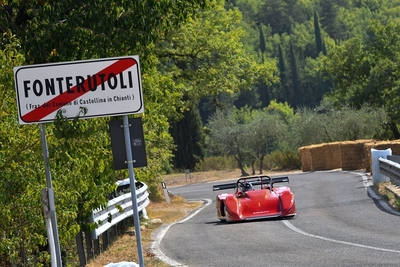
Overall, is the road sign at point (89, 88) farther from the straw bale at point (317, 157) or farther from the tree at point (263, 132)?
the tree at point (263, 132)

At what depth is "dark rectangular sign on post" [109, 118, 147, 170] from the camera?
864 cm

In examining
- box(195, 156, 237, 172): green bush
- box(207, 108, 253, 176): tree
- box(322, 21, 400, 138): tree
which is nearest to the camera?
box(207, 108, 253, 176): tree

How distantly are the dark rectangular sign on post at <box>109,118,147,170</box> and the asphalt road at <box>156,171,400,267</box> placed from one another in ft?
12.2

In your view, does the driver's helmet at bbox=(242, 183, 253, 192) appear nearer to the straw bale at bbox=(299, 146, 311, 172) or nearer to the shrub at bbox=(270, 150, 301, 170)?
the straw bale at bbox=(299, 146, 311, 172)

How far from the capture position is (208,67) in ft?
113

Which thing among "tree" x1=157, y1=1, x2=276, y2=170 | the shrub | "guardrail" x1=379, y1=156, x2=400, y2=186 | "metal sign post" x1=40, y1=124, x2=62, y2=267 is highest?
"tree" x1=157, y1=1, x2=276, y2=170

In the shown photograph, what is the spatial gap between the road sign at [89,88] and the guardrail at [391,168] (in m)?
13.3

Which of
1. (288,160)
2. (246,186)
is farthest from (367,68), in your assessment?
(246,186)

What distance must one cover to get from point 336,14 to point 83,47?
191238 millimetres

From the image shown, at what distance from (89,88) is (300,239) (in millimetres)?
7082

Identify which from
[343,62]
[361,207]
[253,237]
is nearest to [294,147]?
[343,62]

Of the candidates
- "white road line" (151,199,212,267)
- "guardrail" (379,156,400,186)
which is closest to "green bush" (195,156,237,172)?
"guardrail" (379,156,400,186)

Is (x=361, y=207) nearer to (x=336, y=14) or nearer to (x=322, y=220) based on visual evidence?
(x=322, y=220)

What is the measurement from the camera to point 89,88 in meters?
8.55
